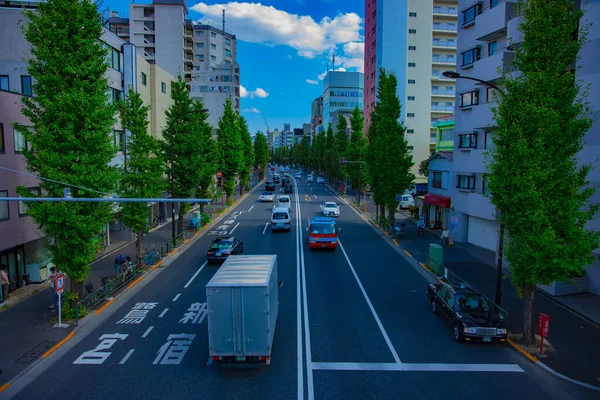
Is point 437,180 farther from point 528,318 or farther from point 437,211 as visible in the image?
point 528,318

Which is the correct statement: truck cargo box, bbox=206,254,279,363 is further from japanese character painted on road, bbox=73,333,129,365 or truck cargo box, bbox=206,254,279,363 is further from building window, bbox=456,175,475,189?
building window, bbox=456,175,475,189

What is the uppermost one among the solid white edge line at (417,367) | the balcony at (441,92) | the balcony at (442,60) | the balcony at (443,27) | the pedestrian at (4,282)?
the balcony at (443,27)

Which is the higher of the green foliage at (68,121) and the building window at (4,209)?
the green foliage at (68,121)

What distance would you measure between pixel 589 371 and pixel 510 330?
302cm

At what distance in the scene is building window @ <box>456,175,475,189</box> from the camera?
96.9ft

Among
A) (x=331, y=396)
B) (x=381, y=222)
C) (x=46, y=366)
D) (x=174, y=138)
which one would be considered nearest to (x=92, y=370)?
(x=46, y=366)

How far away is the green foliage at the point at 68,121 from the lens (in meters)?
15.0

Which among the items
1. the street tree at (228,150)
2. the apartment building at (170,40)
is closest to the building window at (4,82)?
the street tree at (228,150)

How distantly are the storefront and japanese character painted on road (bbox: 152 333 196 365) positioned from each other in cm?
2438

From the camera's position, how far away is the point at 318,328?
14562mm

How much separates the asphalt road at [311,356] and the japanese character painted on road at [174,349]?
0.06m

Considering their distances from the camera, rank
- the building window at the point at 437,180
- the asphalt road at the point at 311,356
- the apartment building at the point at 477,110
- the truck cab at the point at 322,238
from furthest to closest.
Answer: the building window at the point at 437,180
the truck cab at the point at 322,238
the apartment building at the point at 477,110
the asphalt road at the point at 311,356

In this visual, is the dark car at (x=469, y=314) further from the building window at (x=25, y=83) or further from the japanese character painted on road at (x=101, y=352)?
the building window at (x=25, y=83)

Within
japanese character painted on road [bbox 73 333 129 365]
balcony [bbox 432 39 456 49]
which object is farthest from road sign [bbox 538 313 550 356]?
balcony [bbox 432 39 456 49]
